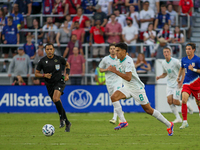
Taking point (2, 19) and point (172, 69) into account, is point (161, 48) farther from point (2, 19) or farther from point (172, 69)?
point (2, 19)

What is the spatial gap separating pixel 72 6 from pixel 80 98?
6004 mm

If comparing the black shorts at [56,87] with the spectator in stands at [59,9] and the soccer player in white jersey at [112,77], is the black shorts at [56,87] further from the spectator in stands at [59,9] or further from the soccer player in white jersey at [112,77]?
the spectator in stands at [59,9]

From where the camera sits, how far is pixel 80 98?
15.3 m

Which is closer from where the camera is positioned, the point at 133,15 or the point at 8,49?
the point at 8,49

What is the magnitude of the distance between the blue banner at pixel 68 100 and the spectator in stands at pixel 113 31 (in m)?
2.93

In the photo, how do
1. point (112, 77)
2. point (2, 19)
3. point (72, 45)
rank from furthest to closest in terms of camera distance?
point (2, 19) → point (72, 45) → point (112, 77)

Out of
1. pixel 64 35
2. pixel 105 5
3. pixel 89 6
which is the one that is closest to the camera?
pixel 64 35

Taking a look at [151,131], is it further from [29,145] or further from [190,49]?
[29,145]

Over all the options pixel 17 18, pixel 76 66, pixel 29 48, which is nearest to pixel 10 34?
pixel 17 18

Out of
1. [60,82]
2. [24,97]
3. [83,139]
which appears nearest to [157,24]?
[24,97]

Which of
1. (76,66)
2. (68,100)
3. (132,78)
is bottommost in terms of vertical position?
(68,100)

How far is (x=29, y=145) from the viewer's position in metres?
6.95

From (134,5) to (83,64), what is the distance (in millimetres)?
5134

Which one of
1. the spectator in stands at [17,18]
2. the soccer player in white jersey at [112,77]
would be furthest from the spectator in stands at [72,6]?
the soccer player in white jersey at [112,77]
